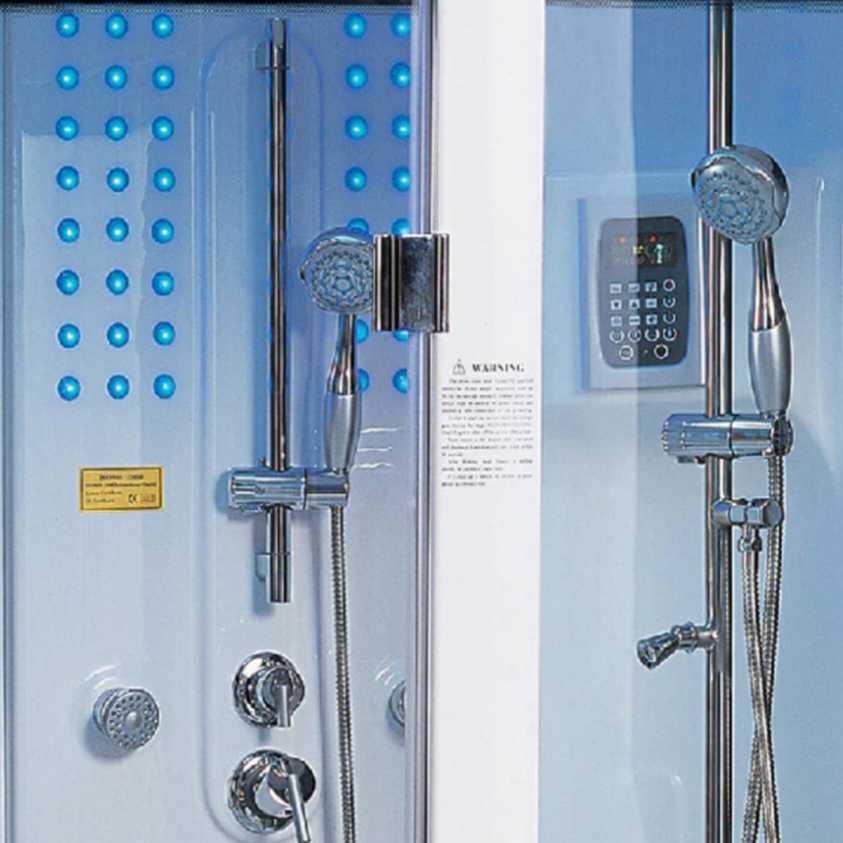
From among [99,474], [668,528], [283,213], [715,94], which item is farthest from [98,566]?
[715,94]

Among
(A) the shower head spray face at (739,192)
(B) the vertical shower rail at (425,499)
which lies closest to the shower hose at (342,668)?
(B) the vertical shower rail at (425,499)

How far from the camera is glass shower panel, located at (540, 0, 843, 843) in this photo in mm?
1000

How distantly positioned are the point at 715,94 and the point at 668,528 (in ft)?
1.04

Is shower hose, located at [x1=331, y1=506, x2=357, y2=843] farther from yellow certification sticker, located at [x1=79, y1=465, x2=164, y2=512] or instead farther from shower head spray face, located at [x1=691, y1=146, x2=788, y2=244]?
shower head spray face, located at [x1=691, y1=146, x2=788, y2=244]

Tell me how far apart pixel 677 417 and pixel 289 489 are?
33 cm

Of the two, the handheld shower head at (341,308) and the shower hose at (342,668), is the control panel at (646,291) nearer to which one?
the handheld shower head at (341,308)

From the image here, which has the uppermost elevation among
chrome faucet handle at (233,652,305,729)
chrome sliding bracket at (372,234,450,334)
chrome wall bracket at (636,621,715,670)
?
chrome sliding bracket at (372,234,450,334)

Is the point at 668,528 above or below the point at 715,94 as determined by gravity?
below

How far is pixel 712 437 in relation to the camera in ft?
3.38

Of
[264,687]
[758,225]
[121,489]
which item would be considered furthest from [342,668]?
[758,225]

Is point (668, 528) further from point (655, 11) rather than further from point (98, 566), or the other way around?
point (98, 566)

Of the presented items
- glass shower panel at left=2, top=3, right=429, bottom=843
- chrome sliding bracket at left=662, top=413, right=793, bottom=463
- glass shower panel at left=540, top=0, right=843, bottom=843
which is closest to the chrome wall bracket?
glass shower panel at left=540, top=0, right=843, bottom=843

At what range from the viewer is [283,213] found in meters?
1.18

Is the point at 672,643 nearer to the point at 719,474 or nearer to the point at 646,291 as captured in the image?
the point at 719,474
